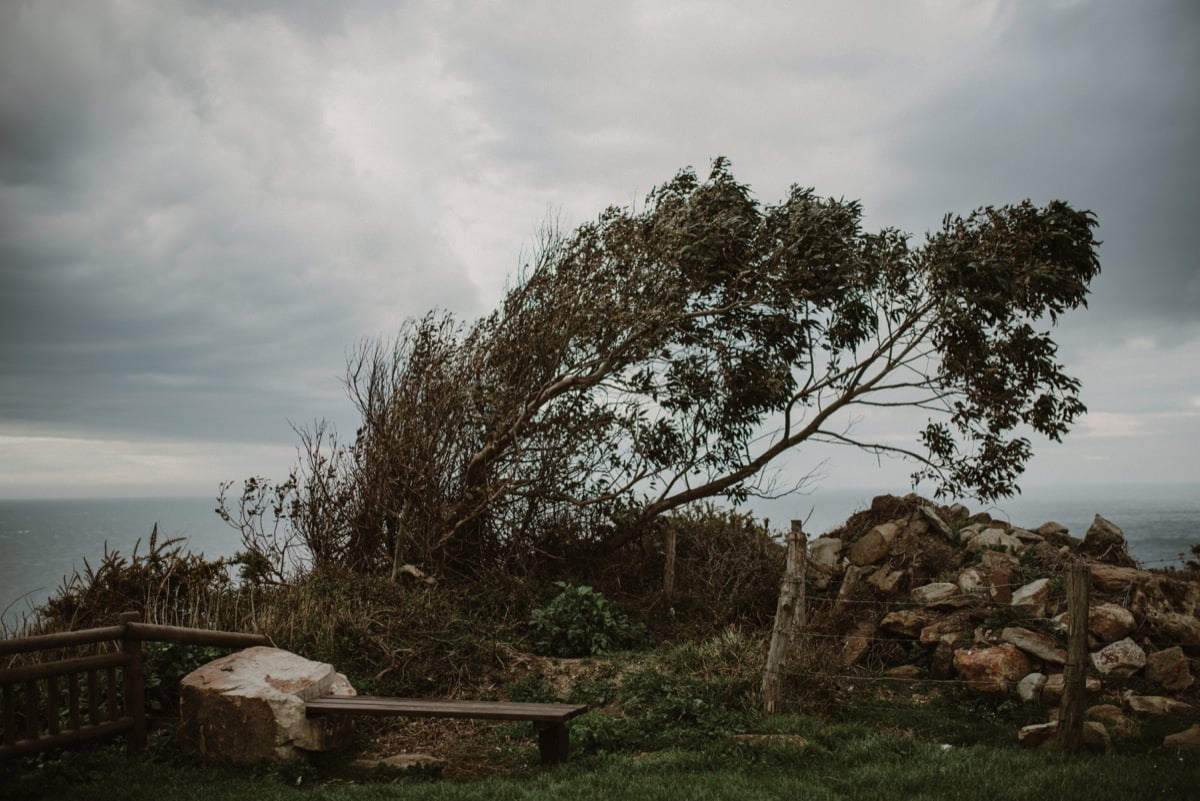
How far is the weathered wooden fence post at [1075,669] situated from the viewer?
20.4 ft

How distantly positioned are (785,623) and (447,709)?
10.4 feet

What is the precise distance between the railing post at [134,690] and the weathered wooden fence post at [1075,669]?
7.27 metres

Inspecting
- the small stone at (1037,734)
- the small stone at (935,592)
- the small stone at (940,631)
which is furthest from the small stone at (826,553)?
the small stone at (1037,734)

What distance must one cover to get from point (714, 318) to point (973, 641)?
6085mm

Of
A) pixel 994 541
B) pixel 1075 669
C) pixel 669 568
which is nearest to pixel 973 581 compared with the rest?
pixel 994 541

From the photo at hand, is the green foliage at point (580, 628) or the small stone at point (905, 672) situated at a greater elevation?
the green foliage at point (580, 628)

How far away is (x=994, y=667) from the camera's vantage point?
8125mm

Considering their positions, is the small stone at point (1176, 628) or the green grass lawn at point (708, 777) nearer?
the green grass lawn at point (708, 777)

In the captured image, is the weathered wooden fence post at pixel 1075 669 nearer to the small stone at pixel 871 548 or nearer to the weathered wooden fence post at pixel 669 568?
the small stone at pixel 871 548

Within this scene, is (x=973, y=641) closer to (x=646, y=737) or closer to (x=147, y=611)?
(x=646, y=737)

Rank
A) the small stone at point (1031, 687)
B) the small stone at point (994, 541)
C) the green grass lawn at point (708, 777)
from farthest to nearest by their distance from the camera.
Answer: the small stone at point (994, 541)
the small stone at point (1031, 687)
the green grass lawn at point (708, 777)

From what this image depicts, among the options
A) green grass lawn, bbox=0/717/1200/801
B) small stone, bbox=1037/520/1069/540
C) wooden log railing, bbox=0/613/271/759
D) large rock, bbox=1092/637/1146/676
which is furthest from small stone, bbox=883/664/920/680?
wooden log railing, bbox=0/613/271/759

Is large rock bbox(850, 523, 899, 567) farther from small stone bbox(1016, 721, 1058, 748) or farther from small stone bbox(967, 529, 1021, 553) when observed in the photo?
small stone bbox(1016, 721, 1058, 748)

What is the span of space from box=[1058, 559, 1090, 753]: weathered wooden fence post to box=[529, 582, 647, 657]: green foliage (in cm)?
483
